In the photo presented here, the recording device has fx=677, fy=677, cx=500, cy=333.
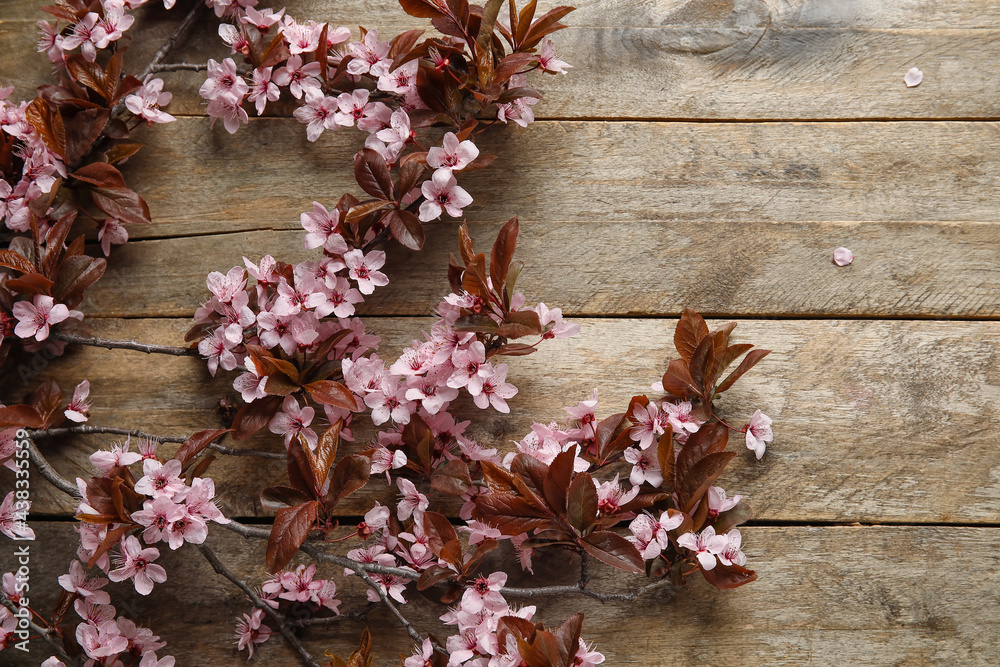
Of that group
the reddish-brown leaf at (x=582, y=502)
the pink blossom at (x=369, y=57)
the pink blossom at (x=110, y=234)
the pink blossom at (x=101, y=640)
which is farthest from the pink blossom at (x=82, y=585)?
the pink blossom at (x=369, y=57)

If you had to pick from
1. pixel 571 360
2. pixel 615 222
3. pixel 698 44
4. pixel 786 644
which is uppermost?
pixel 698 44

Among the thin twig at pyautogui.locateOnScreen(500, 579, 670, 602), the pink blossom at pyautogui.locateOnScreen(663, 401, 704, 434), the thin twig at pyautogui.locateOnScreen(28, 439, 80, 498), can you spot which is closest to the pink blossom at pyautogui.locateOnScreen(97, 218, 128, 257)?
the thin twig at pyautogui.locateOnScreen(28, 439, 80, 498)

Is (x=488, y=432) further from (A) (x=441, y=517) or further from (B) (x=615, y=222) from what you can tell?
(B) (x=615, y=222)

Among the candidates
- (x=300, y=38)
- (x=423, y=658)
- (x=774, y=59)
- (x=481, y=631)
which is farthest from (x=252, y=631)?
(x=774, y=59)

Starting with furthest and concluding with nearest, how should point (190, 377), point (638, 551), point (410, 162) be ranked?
point (190, 377) → point (410, 162) → point (638, 551)

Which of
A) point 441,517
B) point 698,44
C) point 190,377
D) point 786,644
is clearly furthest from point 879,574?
point 190,377

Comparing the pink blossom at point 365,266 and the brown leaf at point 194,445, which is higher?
the pink blossom at point 365,266

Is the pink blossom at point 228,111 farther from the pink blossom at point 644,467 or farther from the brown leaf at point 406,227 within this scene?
the pink blossom at point 644,467
